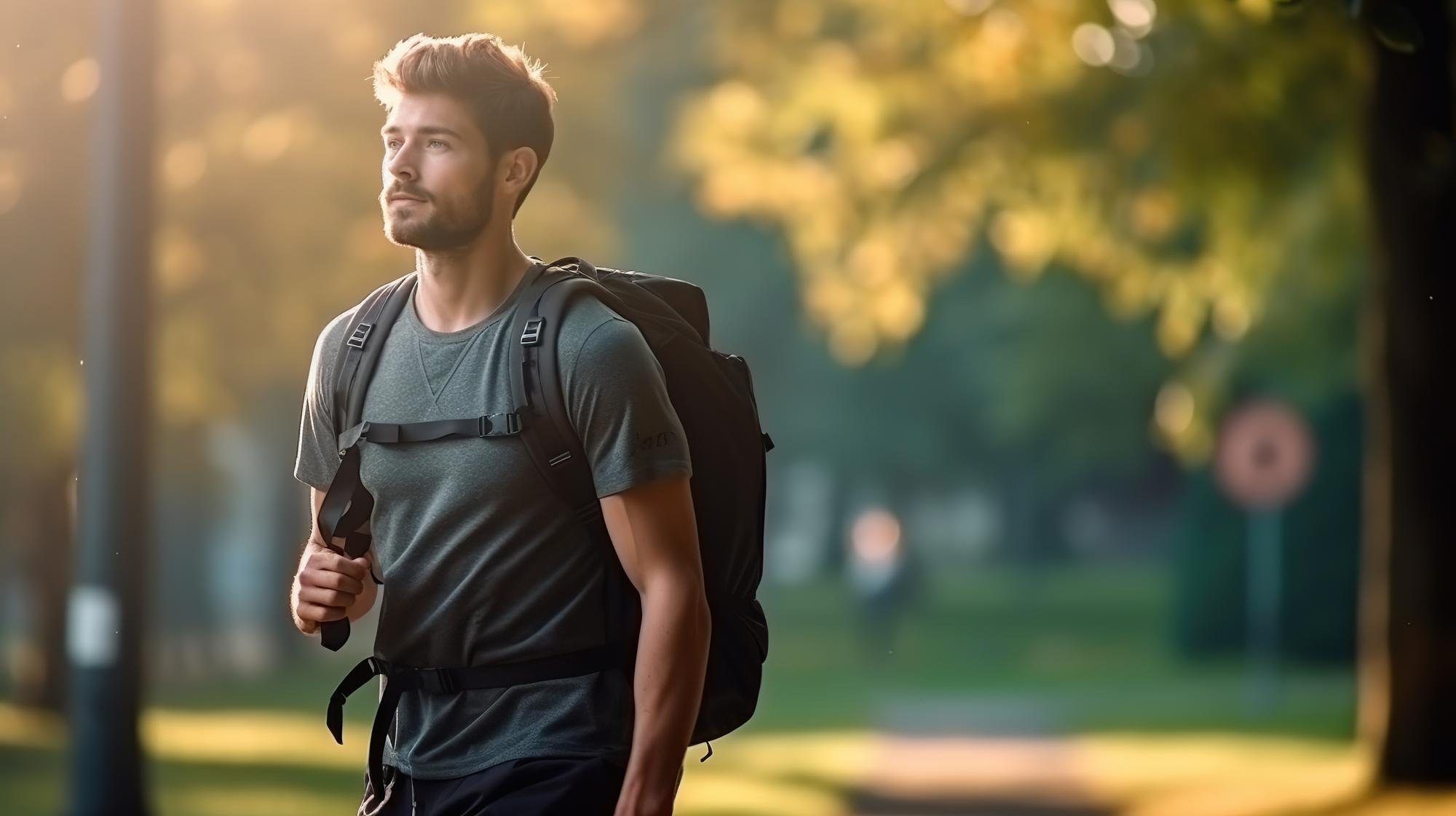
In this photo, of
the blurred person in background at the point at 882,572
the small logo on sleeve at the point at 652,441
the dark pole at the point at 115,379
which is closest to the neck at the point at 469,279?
the small logo on sleeve at the point at 652,441

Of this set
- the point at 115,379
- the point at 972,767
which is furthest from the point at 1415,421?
the point at 115,379

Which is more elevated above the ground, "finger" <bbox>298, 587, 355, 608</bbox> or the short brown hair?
the short brown hair

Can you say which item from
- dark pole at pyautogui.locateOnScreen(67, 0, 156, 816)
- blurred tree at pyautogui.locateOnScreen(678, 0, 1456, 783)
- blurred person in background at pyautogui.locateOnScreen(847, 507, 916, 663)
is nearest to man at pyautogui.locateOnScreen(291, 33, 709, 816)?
dark pole at pyautogui.locateOnScreen(67, 0, 156, 816)

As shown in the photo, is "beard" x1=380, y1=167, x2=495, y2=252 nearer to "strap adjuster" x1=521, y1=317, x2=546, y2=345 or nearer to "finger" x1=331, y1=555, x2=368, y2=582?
"strap adjuster" x1=521, y1=317, x2=546, y2=345

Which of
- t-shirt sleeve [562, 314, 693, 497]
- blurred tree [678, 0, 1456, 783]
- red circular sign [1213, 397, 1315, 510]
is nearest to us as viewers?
t-shirt sleeve [562, 314, 693, 497]

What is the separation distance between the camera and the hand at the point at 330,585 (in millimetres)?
3590

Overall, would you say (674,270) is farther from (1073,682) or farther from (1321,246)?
(1321,246)

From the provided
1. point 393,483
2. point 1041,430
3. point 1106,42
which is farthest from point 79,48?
point 1041,430

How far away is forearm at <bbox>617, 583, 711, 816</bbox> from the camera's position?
11.2 feet

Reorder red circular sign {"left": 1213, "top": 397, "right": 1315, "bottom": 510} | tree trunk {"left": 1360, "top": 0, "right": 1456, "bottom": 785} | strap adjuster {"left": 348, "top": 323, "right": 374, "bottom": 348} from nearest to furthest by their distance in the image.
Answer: strap adjuster {"left": 348, "top": 323, "right": 374, "bottom": 348}, tree trunk {"left": 1360, "top": 0, "right": 1456, "bottom": 785}, red circular sign {"left": 1213, "top": 397, "right": 1315, "bottom": 510}

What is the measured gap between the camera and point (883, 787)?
14477mm

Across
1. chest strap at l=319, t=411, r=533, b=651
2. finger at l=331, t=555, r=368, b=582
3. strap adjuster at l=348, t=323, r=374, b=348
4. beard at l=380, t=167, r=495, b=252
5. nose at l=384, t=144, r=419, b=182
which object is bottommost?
finger at l=331, t=555, r=368, b=582

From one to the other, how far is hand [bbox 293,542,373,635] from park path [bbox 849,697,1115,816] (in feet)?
32.2

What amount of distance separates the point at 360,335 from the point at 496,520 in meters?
0.41
